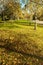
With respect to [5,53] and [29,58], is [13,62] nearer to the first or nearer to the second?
[29,58]

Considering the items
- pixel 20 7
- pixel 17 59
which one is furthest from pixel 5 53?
pixel 20 7

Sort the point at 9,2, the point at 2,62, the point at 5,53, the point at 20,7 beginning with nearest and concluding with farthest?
the point at 2,62 < the point at 5,53 < the point at 9,2 < the point at 20,7

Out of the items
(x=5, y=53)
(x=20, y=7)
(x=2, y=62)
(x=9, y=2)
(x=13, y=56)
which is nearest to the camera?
(x=2, y=62)

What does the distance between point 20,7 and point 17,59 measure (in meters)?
9.05

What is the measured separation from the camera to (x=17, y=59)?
Answer: 7836 mm

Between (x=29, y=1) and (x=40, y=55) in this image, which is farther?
(x=29, y=1)

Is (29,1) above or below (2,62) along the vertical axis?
above

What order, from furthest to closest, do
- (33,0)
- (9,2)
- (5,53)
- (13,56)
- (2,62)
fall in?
(9,2)
(33,0)
(5,53)
(13,56)
(2,62)

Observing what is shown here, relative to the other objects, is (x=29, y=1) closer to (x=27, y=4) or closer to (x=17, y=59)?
(x=27, y=4)

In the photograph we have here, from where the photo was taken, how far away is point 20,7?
1582 centimetres

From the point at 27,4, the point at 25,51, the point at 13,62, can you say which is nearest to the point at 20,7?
the point at 27,4

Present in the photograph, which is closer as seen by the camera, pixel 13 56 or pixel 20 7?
pixel 13 56

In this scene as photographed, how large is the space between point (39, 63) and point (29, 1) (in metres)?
7.91

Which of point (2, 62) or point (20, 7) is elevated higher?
point (20, 7)
